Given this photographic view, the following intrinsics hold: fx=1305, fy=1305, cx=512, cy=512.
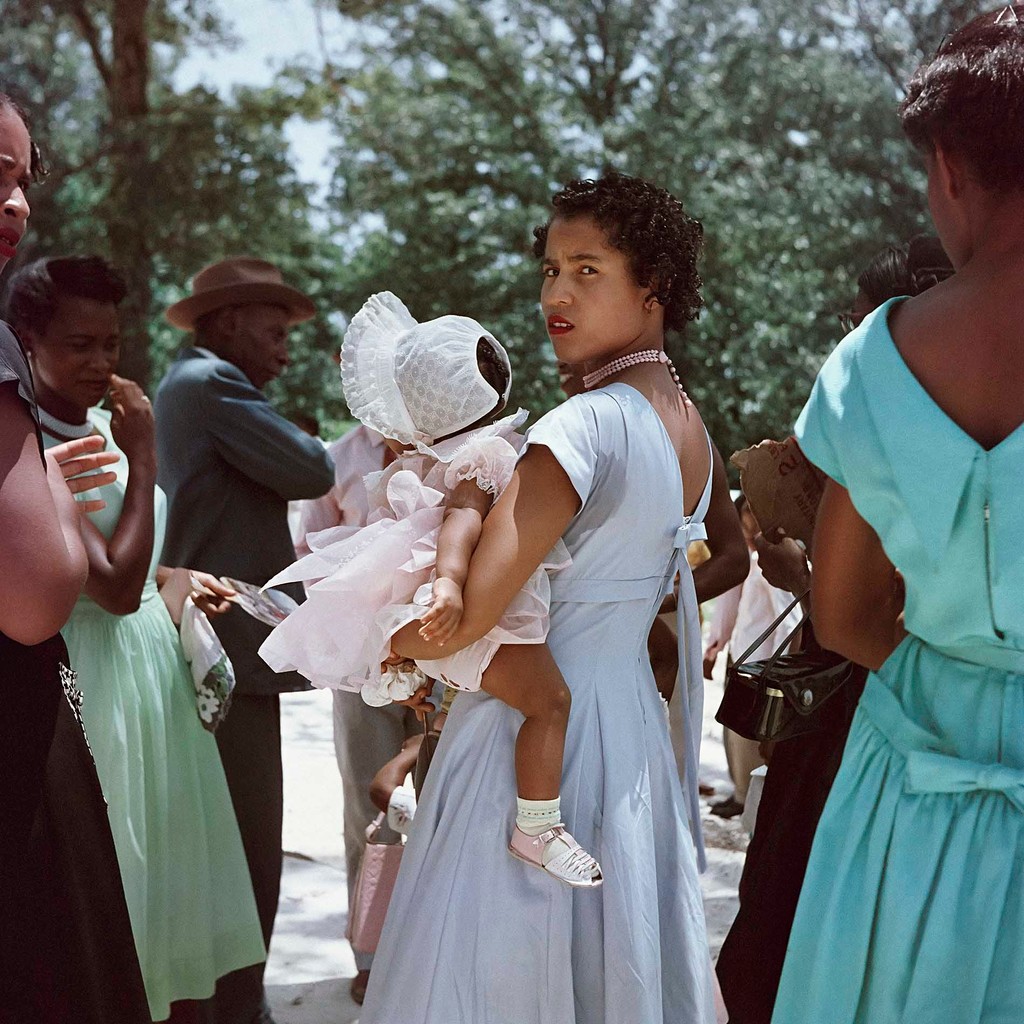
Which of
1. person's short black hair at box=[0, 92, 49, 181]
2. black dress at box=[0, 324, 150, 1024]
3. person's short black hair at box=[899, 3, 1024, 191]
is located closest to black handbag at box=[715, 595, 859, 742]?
person's short black hair at box=[899, 3, 1024, 191]

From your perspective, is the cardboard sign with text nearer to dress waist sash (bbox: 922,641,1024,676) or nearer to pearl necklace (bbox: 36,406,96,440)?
dress waist sash (bbox: 922,641,1024,676)

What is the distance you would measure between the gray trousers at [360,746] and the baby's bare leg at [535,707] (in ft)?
7.16

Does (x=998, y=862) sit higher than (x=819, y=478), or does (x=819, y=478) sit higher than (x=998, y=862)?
(x=819, y=478)

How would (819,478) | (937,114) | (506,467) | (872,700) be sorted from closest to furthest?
(937,114)
(872,700)
(506,467)
(819,478)

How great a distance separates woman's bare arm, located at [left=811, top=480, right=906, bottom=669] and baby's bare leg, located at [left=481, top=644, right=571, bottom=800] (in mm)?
610

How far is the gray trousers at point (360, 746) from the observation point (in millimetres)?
4738

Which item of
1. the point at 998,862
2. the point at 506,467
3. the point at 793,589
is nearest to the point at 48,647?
the point at 506,467

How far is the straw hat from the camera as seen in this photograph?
4617 mm

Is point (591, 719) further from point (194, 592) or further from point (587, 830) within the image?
point (194, 592)

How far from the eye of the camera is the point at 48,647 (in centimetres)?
237

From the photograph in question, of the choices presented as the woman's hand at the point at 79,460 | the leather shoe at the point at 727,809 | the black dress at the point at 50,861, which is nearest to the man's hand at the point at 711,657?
the leather shoe at the point at 727,809

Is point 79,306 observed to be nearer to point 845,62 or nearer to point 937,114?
point 937,114

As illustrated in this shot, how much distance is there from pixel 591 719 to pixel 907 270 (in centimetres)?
143

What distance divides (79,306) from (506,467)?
1.81 m
